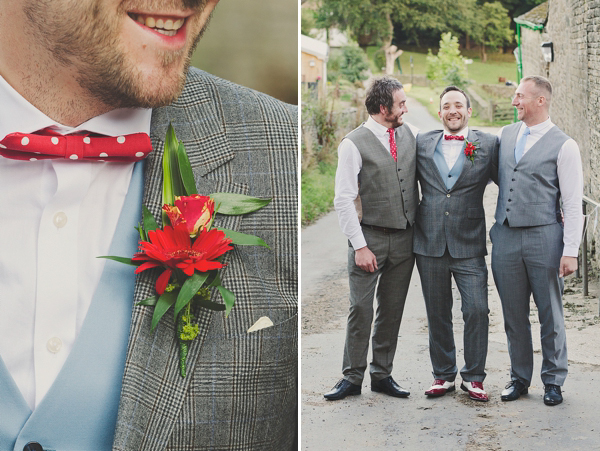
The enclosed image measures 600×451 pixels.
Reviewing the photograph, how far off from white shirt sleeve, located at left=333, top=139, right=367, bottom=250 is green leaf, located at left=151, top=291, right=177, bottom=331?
2332mm

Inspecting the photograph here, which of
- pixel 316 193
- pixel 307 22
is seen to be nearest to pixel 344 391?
pixel 316 193

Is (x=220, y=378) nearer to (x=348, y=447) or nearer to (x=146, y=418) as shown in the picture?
(x=146, y=418)

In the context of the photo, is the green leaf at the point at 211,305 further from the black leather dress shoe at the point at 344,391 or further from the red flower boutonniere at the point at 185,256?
the black leather dress shoe at the point at 344,391

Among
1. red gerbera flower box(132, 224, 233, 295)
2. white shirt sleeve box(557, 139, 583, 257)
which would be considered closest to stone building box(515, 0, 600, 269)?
white shirt sleeve box(557, 139, 583, 257)

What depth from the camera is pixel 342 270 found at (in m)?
7.20

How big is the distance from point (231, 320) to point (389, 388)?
2.67 m

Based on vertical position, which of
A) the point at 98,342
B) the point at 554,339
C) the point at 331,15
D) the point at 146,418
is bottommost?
the point at 554,339

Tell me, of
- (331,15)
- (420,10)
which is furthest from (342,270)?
(331,15)

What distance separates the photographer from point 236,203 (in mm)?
1341

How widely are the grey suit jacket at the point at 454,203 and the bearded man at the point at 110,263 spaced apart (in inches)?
87.5

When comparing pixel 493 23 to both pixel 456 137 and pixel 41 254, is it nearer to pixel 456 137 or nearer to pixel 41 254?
pixel 456 137

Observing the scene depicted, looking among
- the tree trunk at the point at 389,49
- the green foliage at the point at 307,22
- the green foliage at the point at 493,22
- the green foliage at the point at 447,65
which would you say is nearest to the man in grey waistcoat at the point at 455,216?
the green foliage at the point at 493,22

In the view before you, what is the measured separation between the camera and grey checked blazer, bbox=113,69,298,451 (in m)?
1.25

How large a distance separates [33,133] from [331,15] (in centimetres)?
1607
